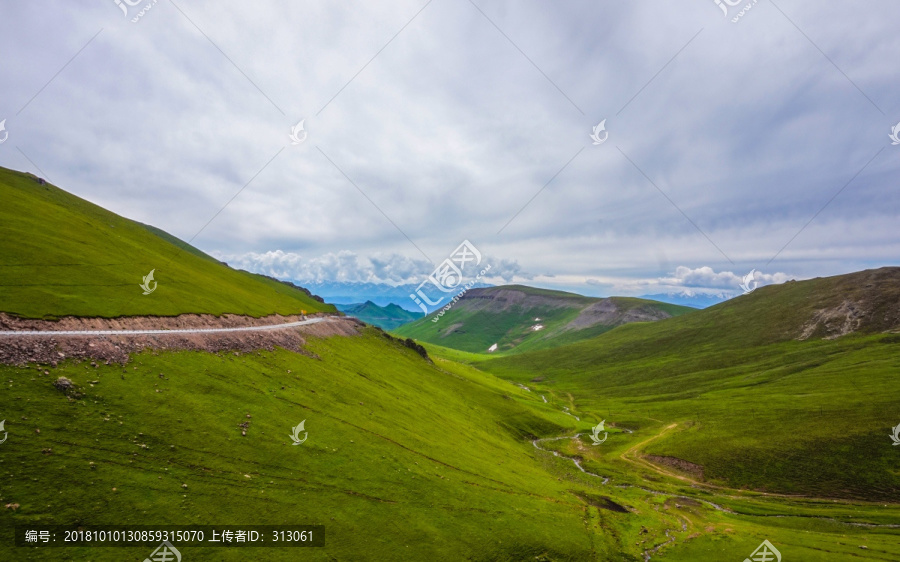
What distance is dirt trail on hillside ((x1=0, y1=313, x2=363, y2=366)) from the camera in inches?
1307

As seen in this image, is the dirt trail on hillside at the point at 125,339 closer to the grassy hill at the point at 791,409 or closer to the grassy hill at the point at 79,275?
the grassy hill at the point at 79,275

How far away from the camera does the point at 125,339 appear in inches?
1666

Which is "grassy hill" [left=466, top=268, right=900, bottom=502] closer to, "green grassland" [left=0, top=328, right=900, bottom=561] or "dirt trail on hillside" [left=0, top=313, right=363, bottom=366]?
"green grassland" [left=0, top=328, right=900, bottom=561]

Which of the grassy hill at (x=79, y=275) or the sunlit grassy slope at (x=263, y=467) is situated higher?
the grassy hill at (x=79, y=275)

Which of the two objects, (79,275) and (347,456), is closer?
(347,456)

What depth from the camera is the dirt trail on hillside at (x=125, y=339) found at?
3319 centimetres

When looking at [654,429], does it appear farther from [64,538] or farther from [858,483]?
[64,538]

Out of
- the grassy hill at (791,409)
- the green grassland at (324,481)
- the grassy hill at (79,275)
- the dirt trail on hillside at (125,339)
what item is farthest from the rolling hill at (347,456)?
the grassy hill at (791,409)

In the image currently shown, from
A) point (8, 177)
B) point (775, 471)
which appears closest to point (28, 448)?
point (775, 471)

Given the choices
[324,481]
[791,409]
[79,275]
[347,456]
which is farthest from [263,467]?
[791,409]

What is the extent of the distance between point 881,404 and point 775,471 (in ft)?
161

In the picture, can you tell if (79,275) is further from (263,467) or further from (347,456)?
(347,456)

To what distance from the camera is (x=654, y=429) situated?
11919 cm

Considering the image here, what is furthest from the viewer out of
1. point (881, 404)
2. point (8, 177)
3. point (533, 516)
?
point (8, 177)
